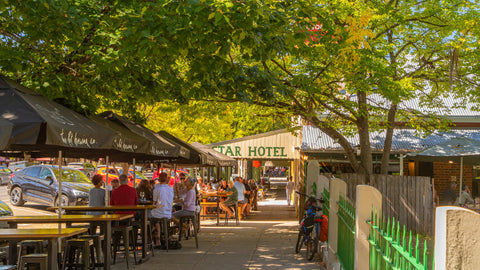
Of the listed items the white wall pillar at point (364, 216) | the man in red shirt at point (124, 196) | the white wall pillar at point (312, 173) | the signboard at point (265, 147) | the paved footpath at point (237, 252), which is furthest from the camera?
the signboard at point (265, 147)

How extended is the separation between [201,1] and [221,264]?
5.66 metres

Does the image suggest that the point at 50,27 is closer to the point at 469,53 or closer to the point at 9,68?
the point at 9,68

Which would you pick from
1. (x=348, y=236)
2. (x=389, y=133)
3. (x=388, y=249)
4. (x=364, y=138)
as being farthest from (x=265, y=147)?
(x=388, y=249)

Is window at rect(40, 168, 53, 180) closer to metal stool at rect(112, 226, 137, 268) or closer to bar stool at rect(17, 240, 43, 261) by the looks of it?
metal stool at rect(112, 226, 137, 268)

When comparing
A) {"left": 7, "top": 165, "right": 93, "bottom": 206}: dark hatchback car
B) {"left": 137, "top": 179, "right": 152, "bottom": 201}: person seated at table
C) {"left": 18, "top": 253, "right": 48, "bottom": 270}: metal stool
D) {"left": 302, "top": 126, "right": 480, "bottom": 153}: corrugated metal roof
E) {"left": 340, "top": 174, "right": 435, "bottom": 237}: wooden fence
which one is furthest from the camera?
{"left": 302, "top": 126, "right": 480, "bottom": 153}: corrugated metal roof

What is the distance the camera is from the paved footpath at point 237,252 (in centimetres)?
1119

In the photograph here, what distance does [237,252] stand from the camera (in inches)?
515

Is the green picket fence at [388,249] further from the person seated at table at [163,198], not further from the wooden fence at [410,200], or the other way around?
the wooden fence at [410,200]

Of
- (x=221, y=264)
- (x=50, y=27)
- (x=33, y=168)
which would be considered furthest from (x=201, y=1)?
(x=33, y=168)

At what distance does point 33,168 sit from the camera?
23.2m

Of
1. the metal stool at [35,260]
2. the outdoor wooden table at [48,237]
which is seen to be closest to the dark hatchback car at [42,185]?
the outdoor wooden table at [48,237]

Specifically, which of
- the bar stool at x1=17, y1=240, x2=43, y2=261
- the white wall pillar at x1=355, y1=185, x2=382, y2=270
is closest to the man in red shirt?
the bar stool at x1=17, y1=240, x2=43, y2=261

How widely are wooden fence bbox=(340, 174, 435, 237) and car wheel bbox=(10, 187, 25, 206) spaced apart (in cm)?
1409

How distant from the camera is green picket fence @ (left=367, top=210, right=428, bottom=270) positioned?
3.47 meters
